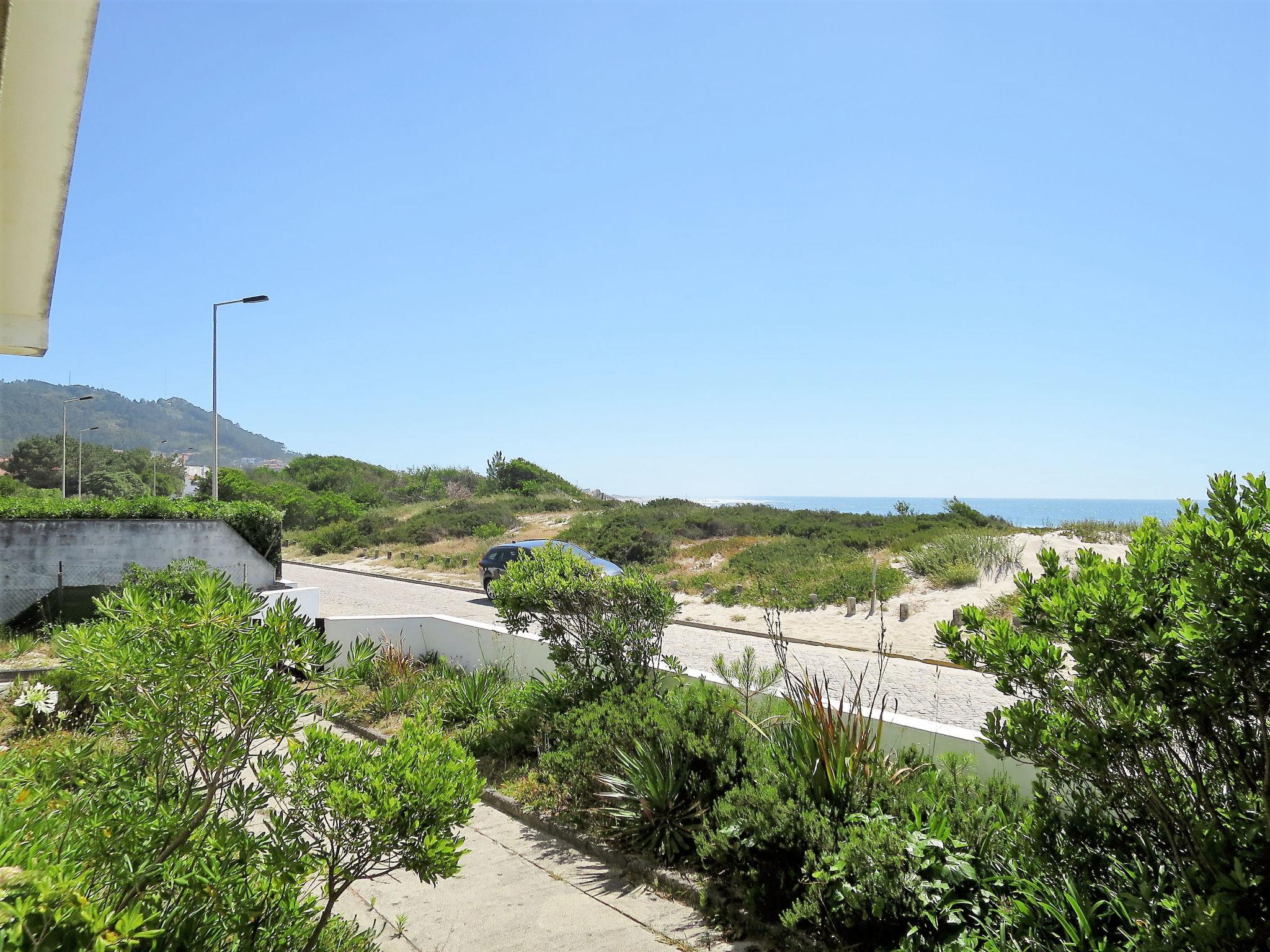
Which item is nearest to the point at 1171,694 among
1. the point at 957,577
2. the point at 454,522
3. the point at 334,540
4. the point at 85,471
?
the point at 957,577

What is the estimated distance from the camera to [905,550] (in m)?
25.2

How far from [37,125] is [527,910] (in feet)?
15.9

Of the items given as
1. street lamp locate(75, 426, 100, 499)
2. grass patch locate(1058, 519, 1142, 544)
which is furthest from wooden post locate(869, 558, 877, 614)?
street lamp locate(75, 426, 100, 499)

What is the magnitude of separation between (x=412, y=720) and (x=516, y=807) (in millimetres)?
3768

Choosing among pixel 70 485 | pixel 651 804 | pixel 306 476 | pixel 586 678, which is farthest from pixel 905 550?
pixel 70 485

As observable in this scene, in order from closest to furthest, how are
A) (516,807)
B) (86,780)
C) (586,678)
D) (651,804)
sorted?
(86,780)
(651,804)
(516,807)
(586,678)

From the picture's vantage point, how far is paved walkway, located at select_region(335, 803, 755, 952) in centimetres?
446

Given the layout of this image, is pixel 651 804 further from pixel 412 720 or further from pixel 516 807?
pixel 412 720

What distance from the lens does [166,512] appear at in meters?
18.2

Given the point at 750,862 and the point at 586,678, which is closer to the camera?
the point at 750,862

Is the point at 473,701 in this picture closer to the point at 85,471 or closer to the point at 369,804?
the point at 369,804

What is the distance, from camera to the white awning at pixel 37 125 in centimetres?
269

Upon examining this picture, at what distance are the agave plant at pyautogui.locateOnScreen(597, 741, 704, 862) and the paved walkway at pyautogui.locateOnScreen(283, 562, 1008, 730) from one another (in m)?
2.63

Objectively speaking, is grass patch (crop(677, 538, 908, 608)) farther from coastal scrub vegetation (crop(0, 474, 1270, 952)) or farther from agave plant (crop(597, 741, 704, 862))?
coastal scrub vegetation (crop(0, 474, 1270, 952))
